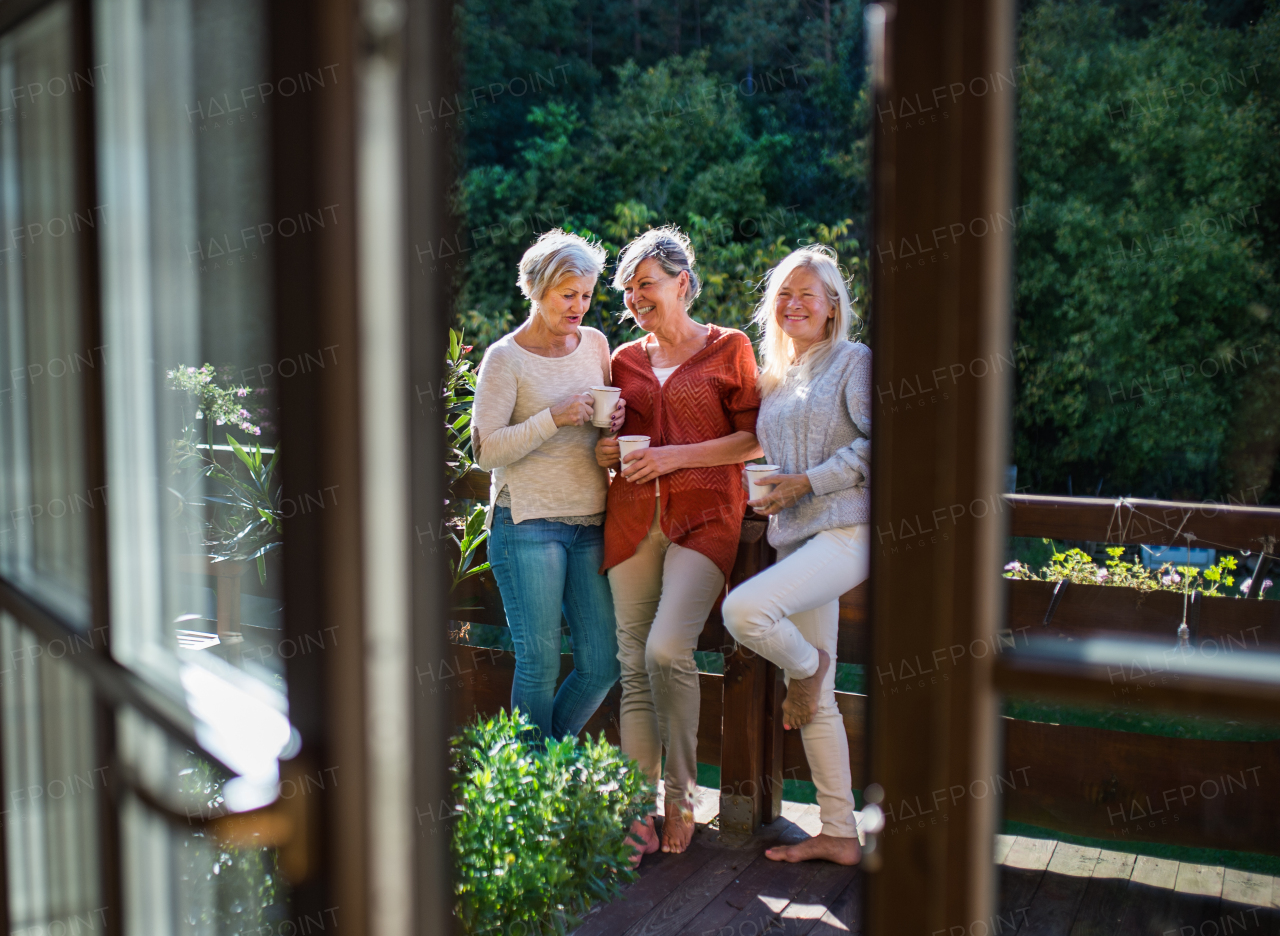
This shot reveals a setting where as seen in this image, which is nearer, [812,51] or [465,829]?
[465,829]

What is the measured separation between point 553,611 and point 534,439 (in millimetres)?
438

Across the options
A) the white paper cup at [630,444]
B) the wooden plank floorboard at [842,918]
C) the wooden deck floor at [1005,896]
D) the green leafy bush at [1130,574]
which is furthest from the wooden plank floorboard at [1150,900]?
the white paper cup at [630,444]

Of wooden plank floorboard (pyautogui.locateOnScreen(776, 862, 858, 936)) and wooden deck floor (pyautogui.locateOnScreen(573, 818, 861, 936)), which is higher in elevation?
wooden plank floorboard (pyautogui.locateOnScreen(776, 862, 858, 936))

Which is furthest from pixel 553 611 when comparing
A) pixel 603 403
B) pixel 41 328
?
pixel 41 328

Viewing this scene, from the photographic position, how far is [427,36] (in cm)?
69

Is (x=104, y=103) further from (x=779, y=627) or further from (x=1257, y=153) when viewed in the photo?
(x=1257, y=153)

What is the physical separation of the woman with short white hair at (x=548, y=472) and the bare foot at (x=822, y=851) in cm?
60

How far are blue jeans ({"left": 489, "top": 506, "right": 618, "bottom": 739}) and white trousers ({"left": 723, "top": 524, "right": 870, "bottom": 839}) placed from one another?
0.36 meters

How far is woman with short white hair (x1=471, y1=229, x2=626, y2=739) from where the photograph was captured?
8.13 ft

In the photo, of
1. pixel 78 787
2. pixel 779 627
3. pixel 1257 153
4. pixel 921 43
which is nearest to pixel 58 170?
pixel 78 787

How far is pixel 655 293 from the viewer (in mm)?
2504

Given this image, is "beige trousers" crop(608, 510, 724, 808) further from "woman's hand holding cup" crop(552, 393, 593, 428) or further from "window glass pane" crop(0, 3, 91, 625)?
"window glass pane" crop(0, 3, 91, 625)

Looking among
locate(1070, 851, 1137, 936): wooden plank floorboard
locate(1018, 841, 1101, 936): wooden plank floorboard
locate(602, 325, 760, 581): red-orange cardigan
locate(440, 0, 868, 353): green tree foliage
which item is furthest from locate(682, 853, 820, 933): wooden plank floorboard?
locate(440, 0, 868, 353): green tree foliage

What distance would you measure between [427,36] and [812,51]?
789 cm
